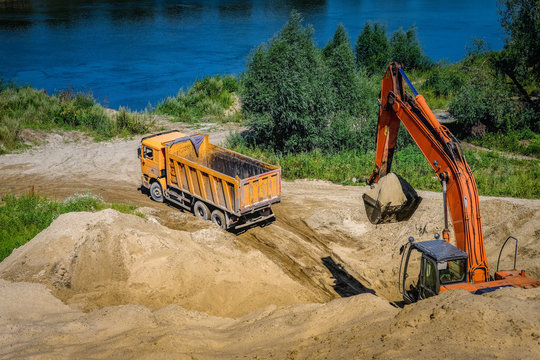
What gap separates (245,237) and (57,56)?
4073cm

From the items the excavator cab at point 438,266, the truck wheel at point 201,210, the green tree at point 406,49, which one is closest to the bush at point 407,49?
the green tree at point 406,49

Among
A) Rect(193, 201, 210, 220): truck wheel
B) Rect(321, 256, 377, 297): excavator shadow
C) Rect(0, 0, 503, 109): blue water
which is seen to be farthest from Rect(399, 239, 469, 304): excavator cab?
Rect(0, 0, 503, 109): blue water

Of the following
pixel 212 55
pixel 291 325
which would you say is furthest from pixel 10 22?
pixel 291 325

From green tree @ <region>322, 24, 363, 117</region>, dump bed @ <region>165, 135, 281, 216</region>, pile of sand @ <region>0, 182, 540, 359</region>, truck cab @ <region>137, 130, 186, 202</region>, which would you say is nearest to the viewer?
pile of sand @ <region>0, 182, 540, 359</region>

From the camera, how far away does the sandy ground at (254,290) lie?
319 inches

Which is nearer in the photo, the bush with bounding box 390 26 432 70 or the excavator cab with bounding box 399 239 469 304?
the excavator cab with bounding box 399 239 469 304

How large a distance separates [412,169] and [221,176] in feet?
27.9

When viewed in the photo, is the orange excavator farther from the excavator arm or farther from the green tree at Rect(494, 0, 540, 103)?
the green tree at Rect(494, 0, 540, 103)

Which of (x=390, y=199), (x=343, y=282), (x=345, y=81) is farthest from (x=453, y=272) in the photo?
(x=345, y=81)

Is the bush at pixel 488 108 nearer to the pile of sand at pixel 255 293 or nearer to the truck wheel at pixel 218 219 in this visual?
the pile of sand at pixel 255 293

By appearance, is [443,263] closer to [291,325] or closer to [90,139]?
[291,325]

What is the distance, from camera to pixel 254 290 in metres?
12.4

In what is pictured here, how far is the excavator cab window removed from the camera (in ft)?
31.5

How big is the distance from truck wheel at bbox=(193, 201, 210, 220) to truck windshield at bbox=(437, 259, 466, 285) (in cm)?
824
